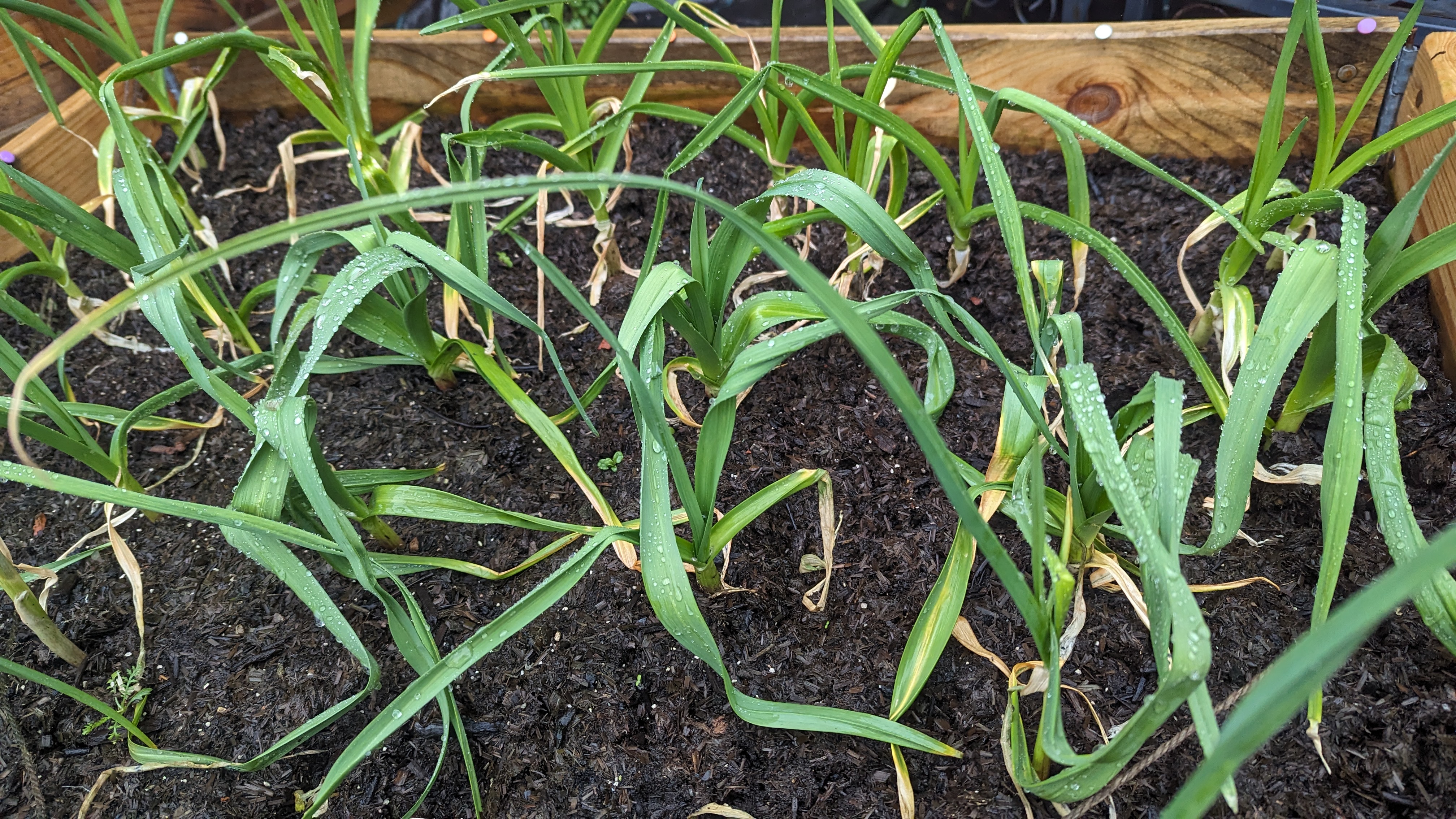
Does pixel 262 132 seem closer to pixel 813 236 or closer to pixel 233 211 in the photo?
pixel 233 211

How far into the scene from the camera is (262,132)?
1622mm

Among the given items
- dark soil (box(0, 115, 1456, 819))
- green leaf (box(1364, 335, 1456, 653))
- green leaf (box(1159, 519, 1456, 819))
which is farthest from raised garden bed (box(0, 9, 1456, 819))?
green leaf (box(1159, 519, 1456, 819))

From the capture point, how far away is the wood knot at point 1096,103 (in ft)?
4.35

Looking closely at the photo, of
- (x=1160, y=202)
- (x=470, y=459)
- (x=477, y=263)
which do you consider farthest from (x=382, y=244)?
(x=1160, y=202)

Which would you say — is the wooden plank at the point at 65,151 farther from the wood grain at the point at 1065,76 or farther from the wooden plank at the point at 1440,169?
the wooden plank at the point at 1440,169

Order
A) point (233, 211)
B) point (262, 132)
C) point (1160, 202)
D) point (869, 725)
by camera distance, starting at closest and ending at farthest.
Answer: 1. point (869, 725)
2. point (1160, 202)
3. point (233, 211)
4. point (262, 132)

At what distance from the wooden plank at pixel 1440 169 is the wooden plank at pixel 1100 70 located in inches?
2.8

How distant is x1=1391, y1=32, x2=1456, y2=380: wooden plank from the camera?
1.03 meters

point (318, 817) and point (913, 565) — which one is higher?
point (913, 565)

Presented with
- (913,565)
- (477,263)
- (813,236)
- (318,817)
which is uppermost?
(477,263)

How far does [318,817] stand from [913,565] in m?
0.69

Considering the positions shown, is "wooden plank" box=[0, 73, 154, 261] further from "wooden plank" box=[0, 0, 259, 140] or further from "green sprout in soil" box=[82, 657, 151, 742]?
"green sprout in soil" box=[82, 657, 151, 742]

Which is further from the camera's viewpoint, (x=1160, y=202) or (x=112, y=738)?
(x=1160, y=202)

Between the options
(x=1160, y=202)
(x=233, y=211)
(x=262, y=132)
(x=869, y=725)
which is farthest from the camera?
(x=262, y=132)
